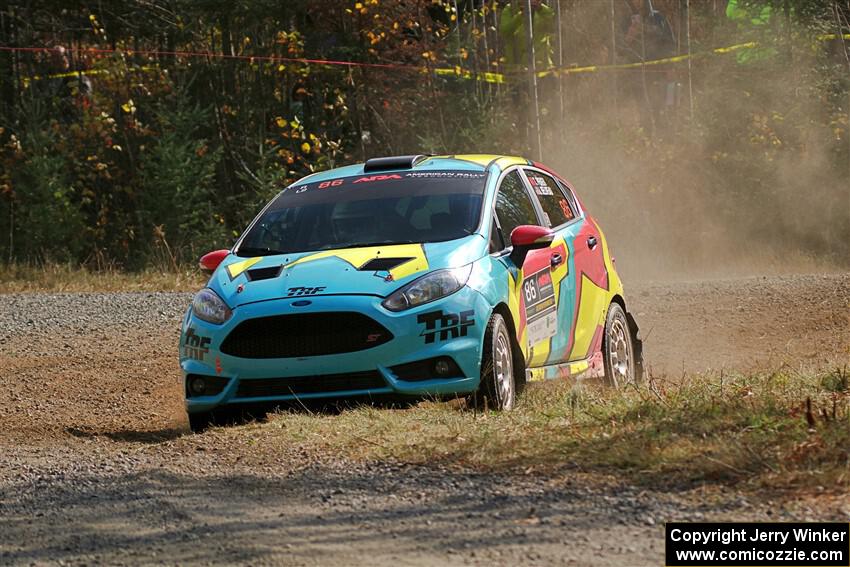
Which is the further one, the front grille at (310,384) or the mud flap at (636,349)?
the mud flap at (636,349)

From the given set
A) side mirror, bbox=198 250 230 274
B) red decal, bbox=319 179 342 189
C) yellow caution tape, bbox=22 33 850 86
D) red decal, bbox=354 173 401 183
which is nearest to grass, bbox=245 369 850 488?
side mirror, bbox=198 250 230 274

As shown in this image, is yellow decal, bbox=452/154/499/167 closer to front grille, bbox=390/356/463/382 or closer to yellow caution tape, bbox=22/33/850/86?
front grille, bbox=390/356/463/382

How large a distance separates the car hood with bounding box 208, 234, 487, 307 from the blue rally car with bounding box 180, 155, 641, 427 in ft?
0.04

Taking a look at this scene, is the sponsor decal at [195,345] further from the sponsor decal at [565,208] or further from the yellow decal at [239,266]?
the sponsor decal at [565,208]

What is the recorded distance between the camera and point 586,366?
923 cm

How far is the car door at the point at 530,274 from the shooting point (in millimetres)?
8312

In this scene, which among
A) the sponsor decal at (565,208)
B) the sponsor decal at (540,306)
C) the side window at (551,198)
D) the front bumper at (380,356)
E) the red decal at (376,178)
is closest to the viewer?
the front bumper at (380,356)

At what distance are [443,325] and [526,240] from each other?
1034 mm

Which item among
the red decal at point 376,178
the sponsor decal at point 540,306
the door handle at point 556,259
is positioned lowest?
the sponsor decal at point 540,306

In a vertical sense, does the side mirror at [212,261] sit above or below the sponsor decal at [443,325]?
above

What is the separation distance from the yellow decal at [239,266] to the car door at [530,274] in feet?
4.85

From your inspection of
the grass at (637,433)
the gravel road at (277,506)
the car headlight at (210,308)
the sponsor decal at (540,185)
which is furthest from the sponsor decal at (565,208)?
the gravel road at (277,506)

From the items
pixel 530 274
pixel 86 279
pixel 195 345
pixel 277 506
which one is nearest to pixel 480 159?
pixel 530 274

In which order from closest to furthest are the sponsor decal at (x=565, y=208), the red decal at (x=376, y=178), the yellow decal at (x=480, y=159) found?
the red decal at (x=376, y=178) → the yellow decal at (x=480, y=159) → the sponsor decal at (x=565, y=208)
